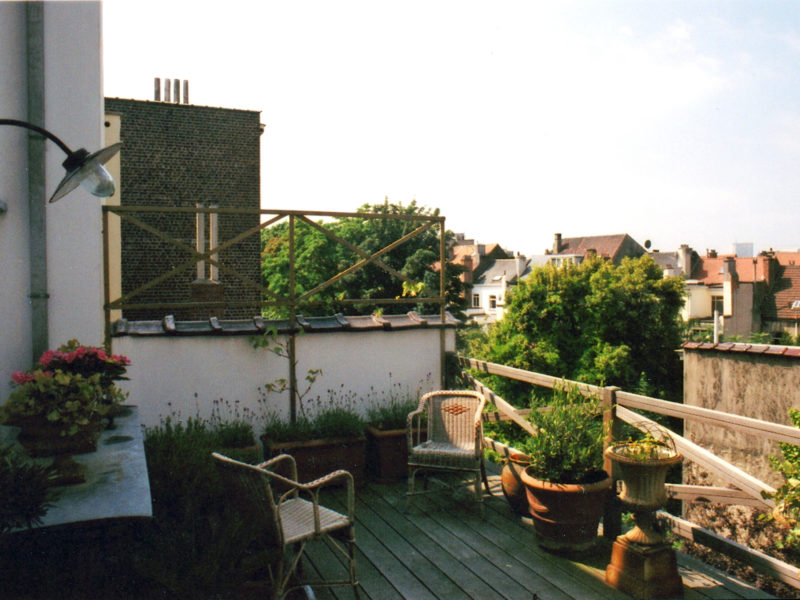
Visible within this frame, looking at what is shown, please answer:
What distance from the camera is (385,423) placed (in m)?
5.03

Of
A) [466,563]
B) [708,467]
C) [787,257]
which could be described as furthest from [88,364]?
[787,257]

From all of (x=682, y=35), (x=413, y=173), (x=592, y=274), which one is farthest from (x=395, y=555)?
(x=413, y=173)

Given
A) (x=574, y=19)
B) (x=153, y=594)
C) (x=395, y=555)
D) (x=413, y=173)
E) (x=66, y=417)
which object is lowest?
(x=395, y=555)

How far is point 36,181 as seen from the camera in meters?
4.09

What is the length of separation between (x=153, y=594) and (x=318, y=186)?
2074cm

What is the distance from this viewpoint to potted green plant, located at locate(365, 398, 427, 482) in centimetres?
488

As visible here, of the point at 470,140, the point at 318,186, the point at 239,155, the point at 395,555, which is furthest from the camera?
the point at 318,186

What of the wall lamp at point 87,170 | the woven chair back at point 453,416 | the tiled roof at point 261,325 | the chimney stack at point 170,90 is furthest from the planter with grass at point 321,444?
the chimney stack at point 170,90

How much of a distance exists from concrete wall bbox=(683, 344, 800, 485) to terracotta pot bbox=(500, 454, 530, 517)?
290 inches

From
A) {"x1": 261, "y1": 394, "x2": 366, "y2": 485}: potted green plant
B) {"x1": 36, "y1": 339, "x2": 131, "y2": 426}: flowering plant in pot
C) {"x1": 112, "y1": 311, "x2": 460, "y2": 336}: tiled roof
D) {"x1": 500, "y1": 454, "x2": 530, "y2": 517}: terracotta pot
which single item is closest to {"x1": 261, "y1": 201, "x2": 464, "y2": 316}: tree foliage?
{"x1": 112, "y1": 311, "x2": 460, "y2": 336}: tiled roof

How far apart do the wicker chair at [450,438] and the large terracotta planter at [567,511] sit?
0.60 m

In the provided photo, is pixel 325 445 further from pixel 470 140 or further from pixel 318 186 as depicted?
pixel 318 186

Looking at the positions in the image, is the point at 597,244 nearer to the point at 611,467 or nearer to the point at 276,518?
the point at 611,467

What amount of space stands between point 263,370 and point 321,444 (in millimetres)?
897
